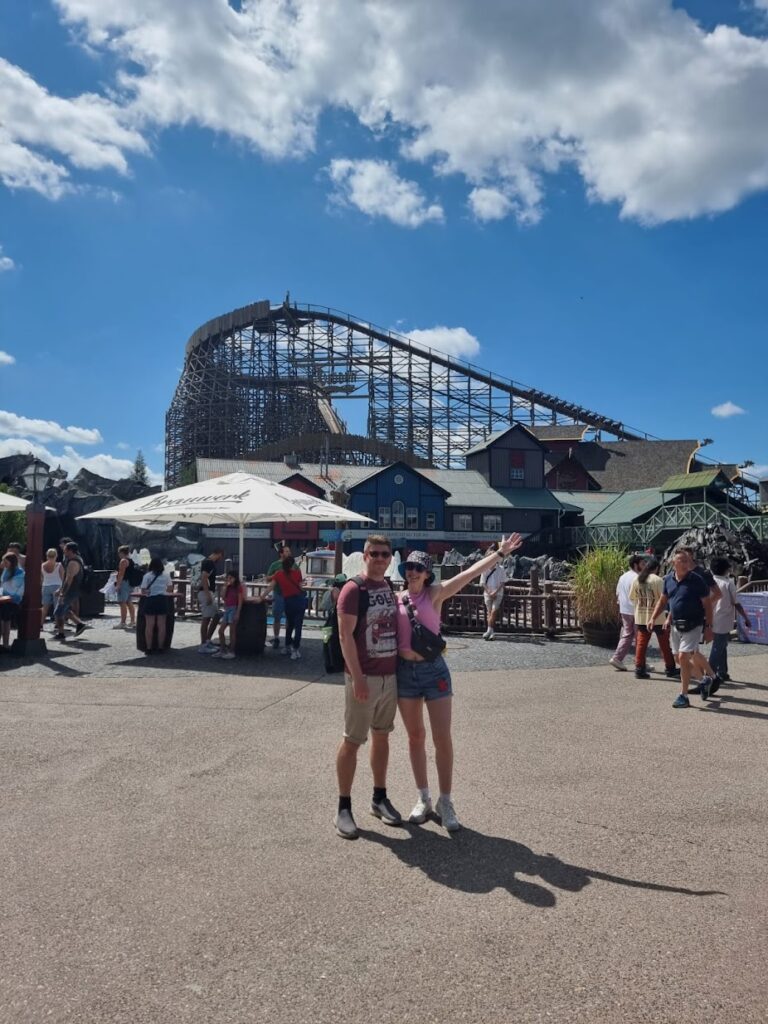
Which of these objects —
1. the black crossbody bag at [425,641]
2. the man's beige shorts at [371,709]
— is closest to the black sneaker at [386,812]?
the man's beige shorts at [371,709]

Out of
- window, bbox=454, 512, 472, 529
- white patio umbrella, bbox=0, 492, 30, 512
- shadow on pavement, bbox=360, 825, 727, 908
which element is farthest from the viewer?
window, bbox=454, 512, 472, 529

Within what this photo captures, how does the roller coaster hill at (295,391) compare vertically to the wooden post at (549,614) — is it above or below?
above

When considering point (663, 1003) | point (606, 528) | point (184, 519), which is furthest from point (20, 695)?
point (606, 528)

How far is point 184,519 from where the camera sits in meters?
11.9

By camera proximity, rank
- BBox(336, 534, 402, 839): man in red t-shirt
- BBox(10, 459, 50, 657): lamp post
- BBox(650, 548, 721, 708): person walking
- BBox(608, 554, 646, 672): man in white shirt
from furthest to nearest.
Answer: BBox(10, 459, 50, 657): lamp post → BBox(608, 554, 646, 672): man in white shirt → BBox(650, 548, 721, 708): person walking → BBox(336, 534, 402, 839): man in red t-shirt

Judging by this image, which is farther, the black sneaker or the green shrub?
the green shrub

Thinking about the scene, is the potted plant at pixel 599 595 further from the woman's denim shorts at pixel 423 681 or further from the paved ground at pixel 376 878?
the woman's denim shorts at pixel 423 681

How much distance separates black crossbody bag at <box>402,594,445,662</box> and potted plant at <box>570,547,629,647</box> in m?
8.17

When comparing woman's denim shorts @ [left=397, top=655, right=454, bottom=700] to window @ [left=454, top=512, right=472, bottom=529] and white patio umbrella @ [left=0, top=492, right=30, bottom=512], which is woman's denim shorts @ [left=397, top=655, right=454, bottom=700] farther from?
window @ [left=454, top=512, right=472, bottom=529]

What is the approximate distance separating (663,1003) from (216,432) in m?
51.3

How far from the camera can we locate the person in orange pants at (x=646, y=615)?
356 inches

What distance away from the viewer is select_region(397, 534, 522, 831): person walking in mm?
4152

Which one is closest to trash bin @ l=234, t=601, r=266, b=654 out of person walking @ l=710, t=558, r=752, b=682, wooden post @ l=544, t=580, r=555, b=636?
wooden post @ l=544, t=580, r=555, b=636

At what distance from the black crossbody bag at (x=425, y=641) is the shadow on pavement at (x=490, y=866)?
3.29 feet
